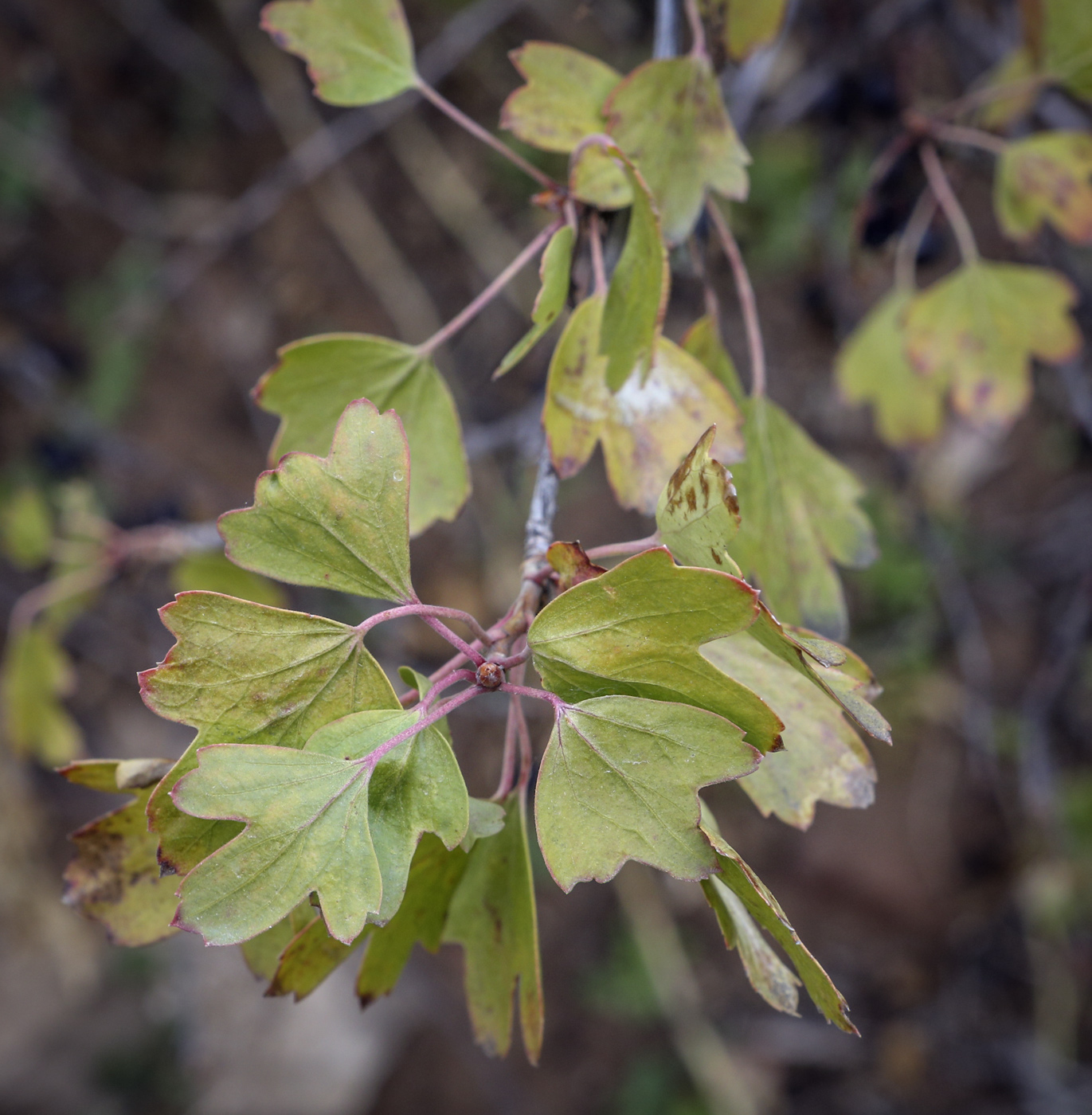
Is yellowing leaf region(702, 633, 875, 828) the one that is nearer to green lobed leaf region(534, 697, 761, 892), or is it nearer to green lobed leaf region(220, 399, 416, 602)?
green lobed leaf region(534, 697, 761, 892)

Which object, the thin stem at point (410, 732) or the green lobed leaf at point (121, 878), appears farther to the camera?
the green lobed leaf at point (121, 878)

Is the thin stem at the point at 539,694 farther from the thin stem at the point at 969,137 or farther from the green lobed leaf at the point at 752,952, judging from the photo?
the thin stem at the point at 969,137

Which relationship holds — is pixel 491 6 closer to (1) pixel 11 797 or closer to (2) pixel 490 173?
(2) pixel 490 173

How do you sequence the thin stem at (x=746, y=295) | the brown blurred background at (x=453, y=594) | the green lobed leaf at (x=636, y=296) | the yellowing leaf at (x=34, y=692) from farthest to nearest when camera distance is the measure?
1. the brown blurred background at (x=453, y=594)
2. the yellowing leaf at (x=34, y=692)
3. the thin stem at (x=746, y=295)
4. the green lobed leaf at (x=636, y=296)

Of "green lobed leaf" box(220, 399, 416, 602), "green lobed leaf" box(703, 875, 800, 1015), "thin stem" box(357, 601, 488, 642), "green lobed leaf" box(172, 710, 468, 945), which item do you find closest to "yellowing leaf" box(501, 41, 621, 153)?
"green lobed leaf" box(220, 399, 416, 602)

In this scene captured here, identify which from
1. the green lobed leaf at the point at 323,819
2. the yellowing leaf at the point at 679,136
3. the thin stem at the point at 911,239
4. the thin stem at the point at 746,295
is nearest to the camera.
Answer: the green lobed leaf at the point at 323,819

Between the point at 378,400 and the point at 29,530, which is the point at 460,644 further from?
the point at 29,530

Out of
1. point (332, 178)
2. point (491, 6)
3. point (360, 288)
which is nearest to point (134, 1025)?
point (360, 288)

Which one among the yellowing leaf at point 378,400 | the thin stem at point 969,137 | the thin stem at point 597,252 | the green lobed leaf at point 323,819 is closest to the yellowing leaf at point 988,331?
the thin stem at point 969,137
